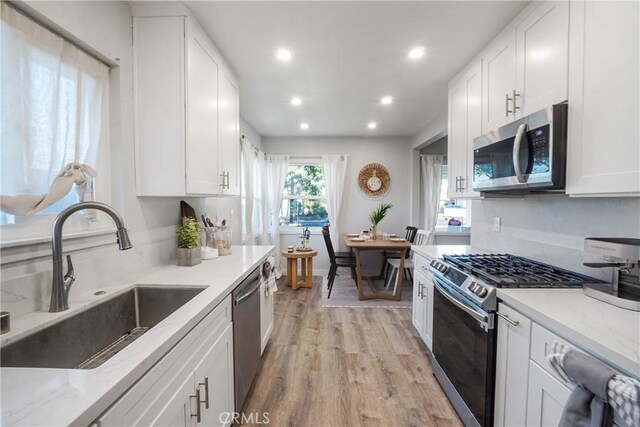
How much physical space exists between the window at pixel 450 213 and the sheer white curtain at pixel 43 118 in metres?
5.14

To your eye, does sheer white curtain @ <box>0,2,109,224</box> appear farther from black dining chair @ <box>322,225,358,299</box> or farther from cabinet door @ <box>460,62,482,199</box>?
black dining chair @ <box>322,225,358,299</box>

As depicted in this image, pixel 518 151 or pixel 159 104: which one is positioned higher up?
pixel 159 104

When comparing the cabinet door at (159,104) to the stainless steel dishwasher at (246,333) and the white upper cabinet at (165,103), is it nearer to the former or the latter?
the white upper cabinet at (165,103)

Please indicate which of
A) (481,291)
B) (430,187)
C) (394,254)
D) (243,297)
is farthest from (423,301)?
(430,187)

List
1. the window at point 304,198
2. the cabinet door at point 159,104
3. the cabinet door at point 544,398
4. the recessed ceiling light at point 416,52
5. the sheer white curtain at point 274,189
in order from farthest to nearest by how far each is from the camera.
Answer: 1. the window at point 304,198
2. the sheer white curtain at point 274,189
3. the recessed ceiling light at point 416,52
4. the cabinet door at point 159,104
5. the cabinet door at point 544,398

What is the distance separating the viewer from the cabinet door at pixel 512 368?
1.15m

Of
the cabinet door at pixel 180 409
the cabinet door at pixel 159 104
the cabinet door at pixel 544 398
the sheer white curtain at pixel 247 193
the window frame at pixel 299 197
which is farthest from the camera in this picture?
the window frame at pixel 299 197

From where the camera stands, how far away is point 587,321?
0.96 metres

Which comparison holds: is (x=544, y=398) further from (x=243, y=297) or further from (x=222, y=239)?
(x=222, y=239)

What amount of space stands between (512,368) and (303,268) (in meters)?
3.33

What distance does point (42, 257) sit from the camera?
109cm

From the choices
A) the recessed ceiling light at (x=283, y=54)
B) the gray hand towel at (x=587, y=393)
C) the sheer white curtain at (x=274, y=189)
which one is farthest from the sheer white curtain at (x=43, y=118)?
the sheer white curtain at (x=274, y=189)

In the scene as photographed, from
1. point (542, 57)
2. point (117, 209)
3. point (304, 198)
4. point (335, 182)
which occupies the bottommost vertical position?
point (117, 209)

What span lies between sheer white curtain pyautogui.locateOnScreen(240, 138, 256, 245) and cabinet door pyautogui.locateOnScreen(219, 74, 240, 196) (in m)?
1.16
